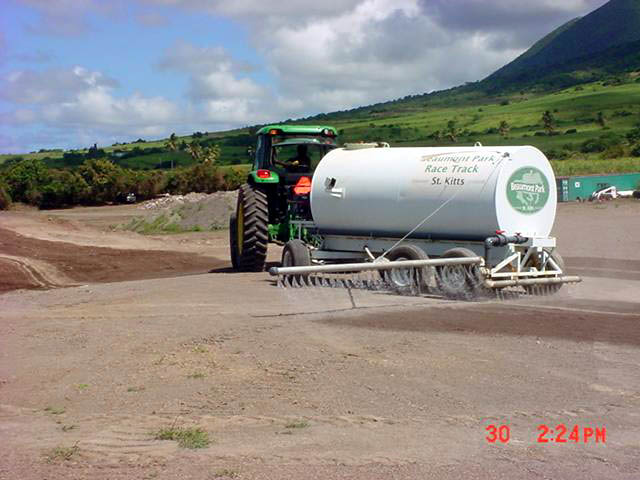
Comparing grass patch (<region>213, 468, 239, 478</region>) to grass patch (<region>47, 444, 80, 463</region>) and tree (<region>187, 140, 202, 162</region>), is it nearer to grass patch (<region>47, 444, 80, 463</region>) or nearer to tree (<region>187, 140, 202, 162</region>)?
grass patch (<region>47, 444, 80, 463</region>)

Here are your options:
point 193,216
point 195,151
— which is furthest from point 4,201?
point 195,151

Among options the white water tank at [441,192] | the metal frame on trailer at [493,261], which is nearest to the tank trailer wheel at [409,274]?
the metal frame on trailer at [493,261]

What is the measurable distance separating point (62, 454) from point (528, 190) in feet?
34.3

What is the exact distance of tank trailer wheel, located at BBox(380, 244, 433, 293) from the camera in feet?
49.3

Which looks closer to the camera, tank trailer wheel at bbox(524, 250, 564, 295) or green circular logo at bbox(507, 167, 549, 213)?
green circular logo at bbox(507, 167, 549, 213)

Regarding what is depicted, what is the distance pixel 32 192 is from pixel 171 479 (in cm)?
7084

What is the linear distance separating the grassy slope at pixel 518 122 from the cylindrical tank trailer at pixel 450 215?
43666 millimetres

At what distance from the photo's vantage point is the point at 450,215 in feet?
50.2

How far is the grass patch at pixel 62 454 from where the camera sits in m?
6.58

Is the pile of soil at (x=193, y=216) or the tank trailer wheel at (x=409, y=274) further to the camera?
the pile of soil at (x=193, y=216)

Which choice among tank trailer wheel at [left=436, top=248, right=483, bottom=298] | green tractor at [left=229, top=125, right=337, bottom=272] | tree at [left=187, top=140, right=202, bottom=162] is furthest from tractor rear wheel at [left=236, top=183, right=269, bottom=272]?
tree at [left=187, top=140, right=202, bottom=162]
